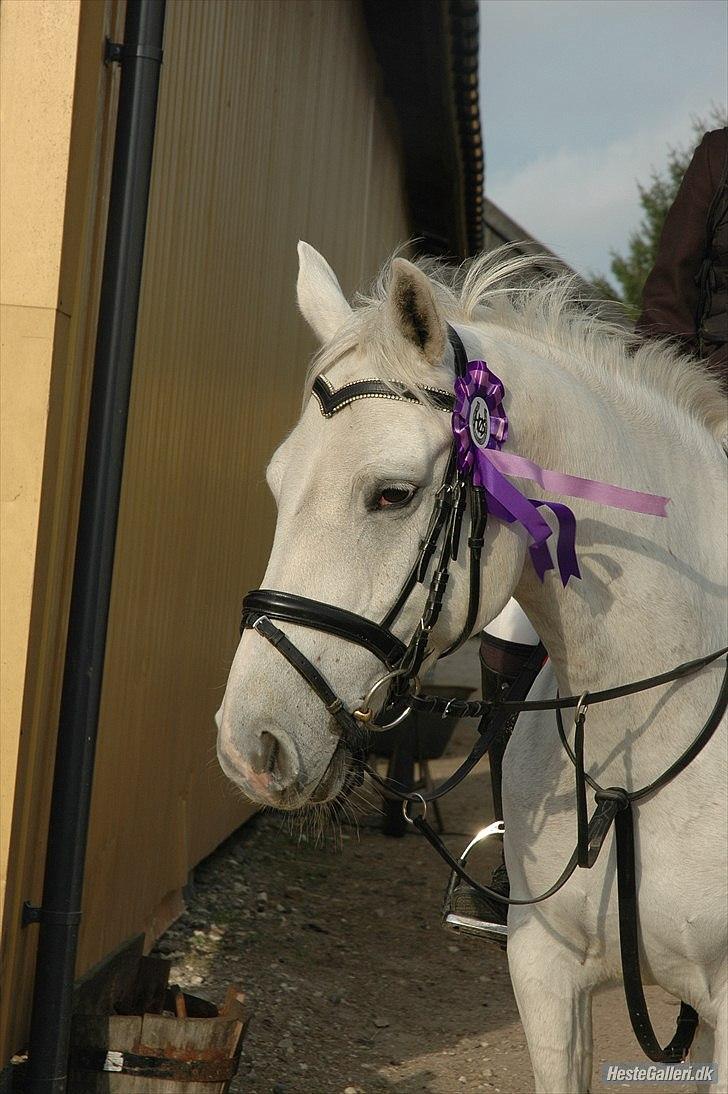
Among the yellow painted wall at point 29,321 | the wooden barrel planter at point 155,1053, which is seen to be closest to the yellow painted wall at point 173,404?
the yellow painted wall at point 29,321

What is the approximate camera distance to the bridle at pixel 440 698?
200 centimetres

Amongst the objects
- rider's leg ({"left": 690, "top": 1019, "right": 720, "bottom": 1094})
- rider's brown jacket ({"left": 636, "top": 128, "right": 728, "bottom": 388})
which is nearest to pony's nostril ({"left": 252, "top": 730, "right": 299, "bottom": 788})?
rider's leg ({"left": 690, "top": 1019, "right": 720, "bottom": 1094})

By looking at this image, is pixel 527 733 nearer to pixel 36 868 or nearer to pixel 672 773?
pixel 672 773

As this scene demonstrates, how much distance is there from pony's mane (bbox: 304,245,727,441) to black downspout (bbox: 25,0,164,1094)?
1084 mm

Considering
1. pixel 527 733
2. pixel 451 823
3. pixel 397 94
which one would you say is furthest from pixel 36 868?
pixel 397 94

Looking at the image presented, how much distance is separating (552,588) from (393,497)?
0.47 meters

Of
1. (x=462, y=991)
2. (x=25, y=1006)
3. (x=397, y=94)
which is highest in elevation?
(x=397, y=94)

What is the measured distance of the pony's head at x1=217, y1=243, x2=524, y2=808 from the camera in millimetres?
1981

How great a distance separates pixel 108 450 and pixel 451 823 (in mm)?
5572

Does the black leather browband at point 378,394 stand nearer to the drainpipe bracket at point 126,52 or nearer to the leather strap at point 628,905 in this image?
the leather strap at point 628,905

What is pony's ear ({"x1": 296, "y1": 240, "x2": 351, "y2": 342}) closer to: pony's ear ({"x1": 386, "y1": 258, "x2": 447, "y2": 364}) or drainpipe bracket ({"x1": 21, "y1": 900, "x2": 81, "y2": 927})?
pony's ear ({"x1": 386, "y1": 258, "x2": 447, "y2": 364})

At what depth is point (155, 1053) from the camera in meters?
3.24

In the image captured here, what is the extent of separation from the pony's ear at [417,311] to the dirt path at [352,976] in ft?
10.0

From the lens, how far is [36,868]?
335cm
